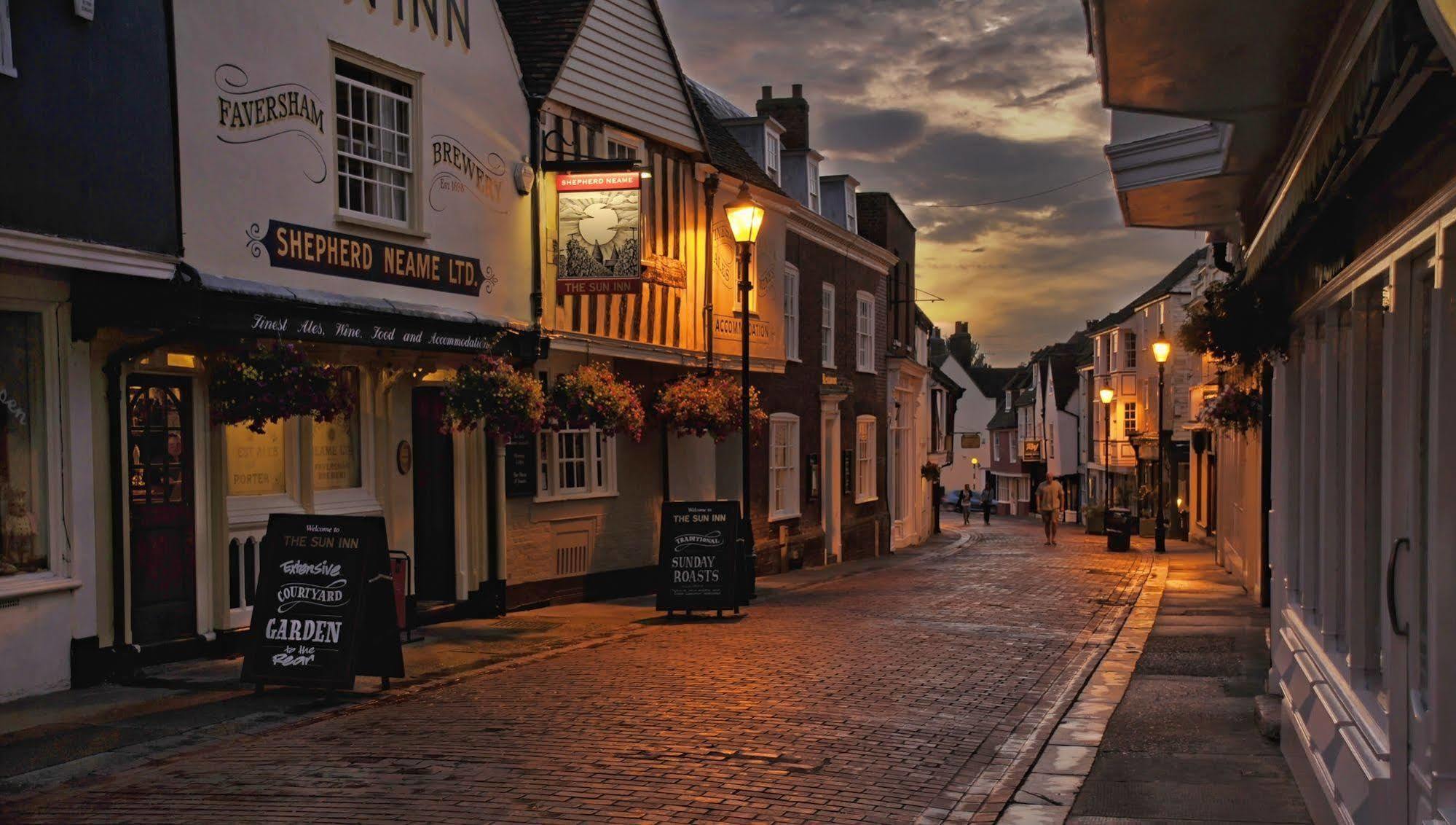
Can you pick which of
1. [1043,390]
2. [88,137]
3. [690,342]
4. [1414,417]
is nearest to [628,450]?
[690,342]

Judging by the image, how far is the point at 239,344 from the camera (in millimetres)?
11523

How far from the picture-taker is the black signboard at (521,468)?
1614cm

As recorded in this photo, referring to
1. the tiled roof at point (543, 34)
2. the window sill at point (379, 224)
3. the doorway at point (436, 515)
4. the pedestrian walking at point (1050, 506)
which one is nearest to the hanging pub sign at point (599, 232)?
A: the tiled roof at point (543, 34)

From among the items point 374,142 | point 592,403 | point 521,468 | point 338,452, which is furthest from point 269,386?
point 521,468

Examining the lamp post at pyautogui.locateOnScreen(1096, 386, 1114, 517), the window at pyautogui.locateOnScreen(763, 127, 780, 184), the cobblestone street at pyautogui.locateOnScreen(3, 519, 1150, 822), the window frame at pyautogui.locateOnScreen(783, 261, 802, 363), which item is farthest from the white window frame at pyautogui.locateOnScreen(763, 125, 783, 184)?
the lamp post at pyautogui.locateOnScreen(1096, 386, 1114, 517)

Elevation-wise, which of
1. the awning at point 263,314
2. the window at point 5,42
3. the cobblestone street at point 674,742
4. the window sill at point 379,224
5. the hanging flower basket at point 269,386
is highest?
the window at point 5,42

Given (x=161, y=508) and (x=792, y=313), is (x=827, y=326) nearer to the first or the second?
(x=792, y=313)

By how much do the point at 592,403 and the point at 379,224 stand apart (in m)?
3.44

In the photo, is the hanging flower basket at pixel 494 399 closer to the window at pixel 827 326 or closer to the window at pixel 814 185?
the window at pixel 827 326

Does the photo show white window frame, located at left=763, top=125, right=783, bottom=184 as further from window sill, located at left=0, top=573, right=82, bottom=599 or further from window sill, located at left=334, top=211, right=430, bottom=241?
window sill, located at left=0, top=573, right=82, bottom=599

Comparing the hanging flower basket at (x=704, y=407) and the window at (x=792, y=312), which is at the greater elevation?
the window at (x=792, y=312)

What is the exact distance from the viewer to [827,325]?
2836cm

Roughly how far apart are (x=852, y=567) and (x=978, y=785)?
63.8 feet

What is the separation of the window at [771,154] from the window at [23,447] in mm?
18328
